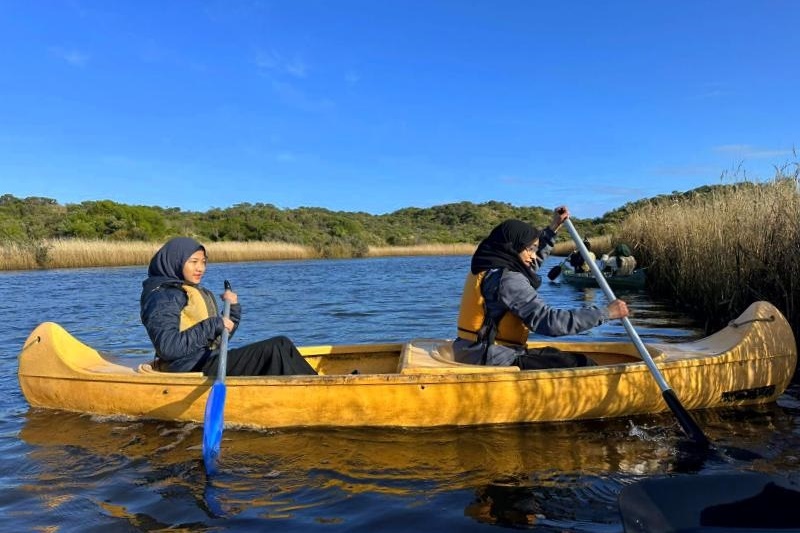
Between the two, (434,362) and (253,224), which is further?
(253,224)

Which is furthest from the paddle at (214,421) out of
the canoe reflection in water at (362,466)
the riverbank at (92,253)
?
the riverbank at (92,253)

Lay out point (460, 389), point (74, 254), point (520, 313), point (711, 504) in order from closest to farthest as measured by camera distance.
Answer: point (711, 504)
point (520, 313)
point (460, 389)
point (74, 254)

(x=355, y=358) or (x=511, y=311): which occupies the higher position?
(x=511, y=311)

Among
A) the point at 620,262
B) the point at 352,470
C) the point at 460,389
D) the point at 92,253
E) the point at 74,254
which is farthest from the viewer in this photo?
the point at 92,253

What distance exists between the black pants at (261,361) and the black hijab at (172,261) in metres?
0.79

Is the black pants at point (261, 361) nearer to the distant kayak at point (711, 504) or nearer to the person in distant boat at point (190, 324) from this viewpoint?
the person in distant boat at point (190, 324)

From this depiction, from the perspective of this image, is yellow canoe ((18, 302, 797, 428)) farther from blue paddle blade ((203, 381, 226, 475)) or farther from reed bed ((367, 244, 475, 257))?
reed bed ((367, 244, 475, 257))

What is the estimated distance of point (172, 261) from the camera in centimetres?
→ 499

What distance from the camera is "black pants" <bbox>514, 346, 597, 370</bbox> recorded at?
5062 mm

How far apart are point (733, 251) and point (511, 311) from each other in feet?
15.6

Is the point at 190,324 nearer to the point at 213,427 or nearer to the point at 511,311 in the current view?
the point at 213,427

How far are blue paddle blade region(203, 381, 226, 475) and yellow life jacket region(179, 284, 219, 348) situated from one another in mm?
748

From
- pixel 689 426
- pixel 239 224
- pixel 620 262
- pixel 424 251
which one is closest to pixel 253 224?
pixel 239 224

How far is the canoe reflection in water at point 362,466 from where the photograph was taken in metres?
3.57
